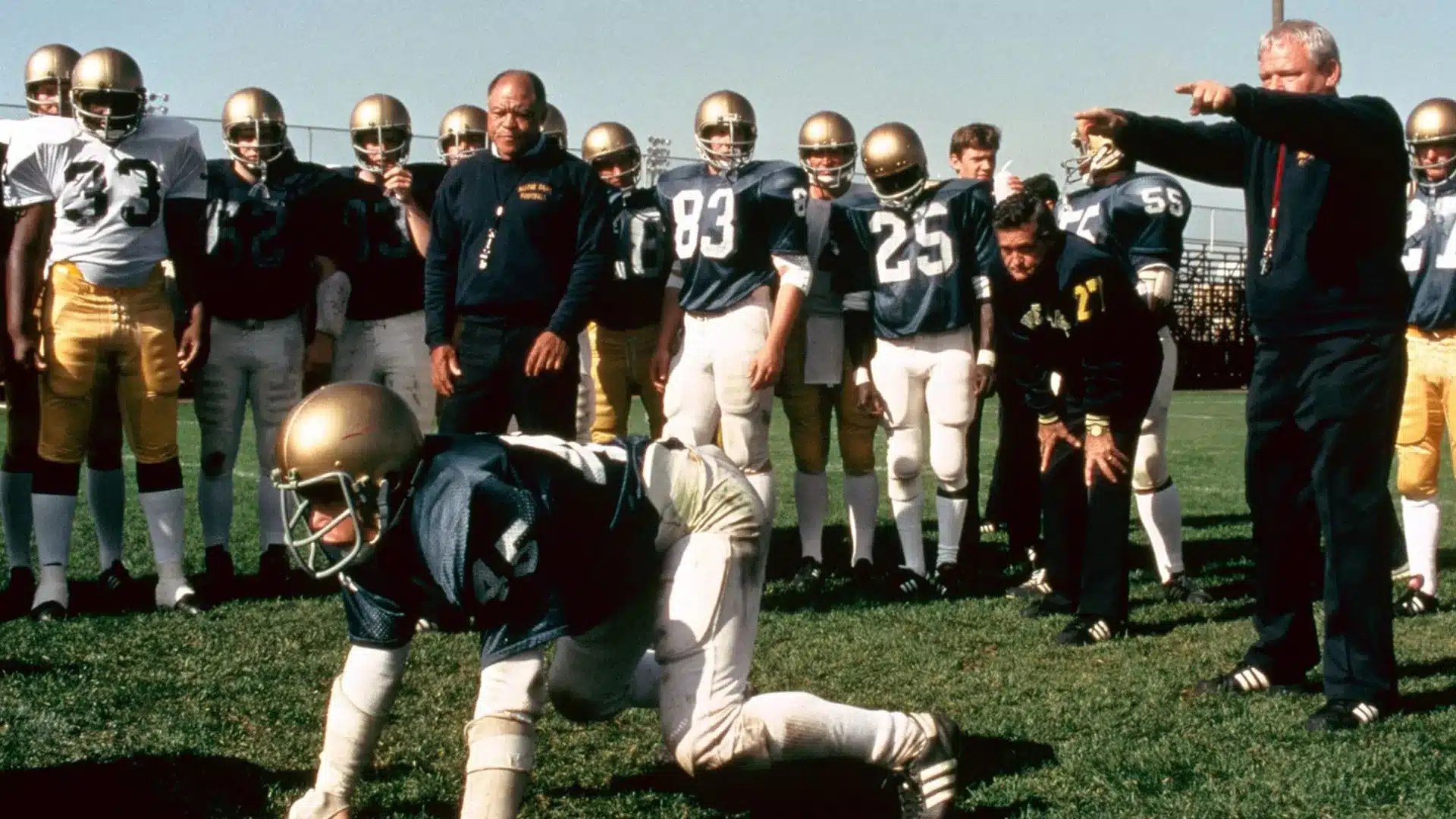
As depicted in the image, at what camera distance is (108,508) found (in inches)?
242

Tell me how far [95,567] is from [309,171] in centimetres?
207

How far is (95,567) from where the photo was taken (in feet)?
22.7

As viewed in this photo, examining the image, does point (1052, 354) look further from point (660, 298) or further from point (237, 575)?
point (237, 575)

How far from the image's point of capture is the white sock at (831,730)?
128 inches

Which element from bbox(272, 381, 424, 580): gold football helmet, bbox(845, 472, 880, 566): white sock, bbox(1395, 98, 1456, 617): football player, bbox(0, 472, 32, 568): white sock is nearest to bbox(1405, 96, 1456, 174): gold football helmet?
bbox(1395, 98, 1456, 617): football player

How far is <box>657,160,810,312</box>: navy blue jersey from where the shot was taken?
20.7ft

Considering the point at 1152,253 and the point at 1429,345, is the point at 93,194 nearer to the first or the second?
the point at 1152,253

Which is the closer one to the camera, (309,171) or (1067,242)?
(1067,242)

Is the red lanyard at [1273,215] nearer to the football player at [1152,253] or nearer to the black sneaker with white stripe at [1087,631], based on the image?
the black sneaker with white stripe at [1087,631]

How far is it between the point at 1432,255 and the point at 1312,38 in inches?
107

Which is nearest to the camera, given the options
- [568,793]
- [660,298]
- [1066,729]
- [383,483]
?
[383,483]

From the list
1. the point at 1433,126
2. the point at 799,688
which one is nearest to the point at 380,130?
the point at 799,688

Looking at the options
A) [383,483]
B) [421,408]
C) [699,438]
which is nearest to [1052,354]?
[699,438]

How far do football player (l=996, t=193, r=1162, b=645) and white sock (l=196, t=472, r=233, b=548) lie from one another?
328 centimetres
